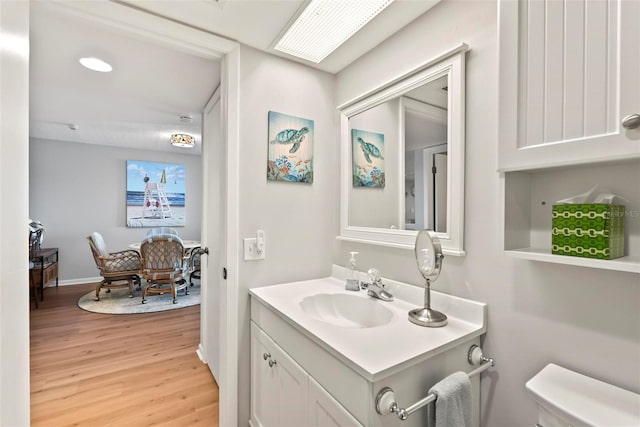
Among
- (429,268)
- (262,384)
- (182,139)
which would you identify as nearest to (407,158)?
(429,268)

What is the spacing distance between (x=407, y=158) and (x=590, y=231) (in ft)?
2.68

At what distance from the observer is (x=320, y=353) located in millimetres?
1031

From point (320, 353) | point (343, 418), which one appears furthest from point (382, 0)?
point (343, 418)

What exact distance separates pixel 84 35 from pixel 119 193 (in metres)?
4.25

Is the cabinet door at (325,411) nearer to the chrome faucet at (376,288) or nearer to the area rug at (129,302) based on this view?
the chrome faucet at (376,288)

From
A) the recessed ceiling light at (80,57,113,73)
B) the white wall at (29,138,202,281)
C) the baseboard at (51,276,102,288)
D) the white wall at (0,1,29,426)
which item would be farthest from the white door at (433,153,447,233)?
the baseboard at (51,276,102,288)

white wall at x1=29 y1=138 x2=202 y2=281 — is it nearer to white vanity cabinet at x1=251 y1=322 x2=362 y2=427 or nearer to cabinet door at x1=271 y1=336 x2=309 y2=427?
white vanity cabinet at x1=251 y1=322 x2=362 y2=427

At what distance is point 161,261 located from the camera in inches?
153

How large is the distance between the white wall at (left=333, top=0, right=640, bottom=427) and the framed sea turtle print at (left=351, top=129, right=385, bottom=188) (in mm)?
430

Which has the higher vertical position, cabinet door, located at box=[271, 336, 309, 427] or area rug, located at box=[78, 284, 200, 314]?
cabinet door, located at box=[271, 336, 309, 427]

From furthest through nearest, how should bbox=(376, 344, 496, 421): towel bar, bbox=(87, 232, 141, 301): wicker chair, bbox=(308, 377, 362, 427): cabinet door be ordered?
bbox=(87, 232, 141, 301): wicker chair, bbox=(308, 377, 362, 427): cabinet door, bbox=(376, 344, 496, 421): towel bar

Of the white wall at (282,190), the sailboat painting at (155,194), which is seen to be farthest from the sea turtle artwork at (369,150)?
the sailboat painting at (155,194)

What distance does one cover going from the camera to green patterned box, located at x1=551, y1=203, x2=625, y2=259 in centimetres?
76

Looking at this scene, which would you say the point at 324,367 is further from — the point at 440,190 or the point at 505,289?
the point at 440,190
